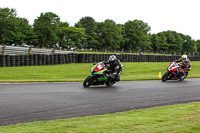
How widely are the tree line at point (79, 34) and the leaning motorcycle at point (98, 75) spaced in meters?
52.8

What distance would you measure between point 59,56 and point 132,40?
6699cm

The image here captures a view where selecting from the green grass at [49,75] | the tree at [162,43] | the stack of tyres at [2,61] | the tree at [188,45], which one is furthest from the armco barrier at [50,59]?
the tree at [188,45]

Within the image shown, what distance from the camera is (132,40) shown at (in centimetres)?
9106

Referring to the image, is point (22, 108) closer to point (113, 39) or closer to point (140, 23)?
point (113, 39)

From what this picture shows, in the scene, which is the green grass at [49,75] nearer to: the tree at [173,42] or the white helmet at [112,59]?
the white helmet at [112,59]

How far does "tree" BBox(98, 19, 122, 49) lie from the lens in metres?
83.3

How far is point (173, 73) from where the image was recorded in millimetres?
15875

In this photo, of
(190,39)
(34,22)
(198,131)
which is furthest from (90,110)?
(190,39)

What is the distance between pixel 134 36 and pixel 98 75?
80.1 m

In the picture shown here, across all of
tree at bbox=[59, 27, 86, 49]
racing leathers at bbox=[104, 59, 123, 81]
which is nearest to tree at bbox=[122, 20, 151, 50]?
tree at bbox=[59, 27, 86, 49]

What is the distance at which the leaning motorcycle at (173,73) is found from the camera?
15.7 meters

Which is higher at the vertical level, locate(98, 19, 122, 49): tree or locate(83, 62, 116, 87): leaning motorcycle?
locate(98, 19, 122, 49): tree

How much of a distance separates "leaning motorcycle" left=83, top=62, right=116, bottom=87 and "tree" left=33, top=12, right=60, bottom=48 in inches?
2219

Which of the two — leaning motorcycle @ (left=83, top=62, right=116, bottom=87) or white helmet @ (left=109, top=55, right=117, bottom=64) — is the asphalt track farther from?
white helmet @ (left=109, top=55, right=117, bottom=64)
